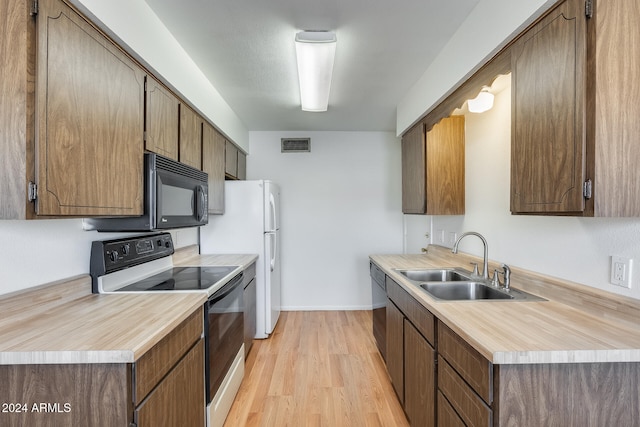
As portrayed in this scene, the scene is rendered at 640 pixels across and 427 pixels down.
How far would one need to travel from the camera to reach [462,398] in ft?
4.13

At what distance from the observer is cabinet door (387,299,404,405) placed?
6.91 ft

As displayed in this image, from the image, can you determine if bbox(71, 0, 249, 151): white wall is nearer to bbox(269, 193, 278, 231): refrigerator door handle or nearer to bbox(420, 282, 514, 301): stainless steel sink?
bbox(269, 193, 278, 231): refrigerator door handle

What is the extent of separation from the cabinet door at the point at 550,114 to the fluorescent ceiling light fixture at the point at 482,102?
803 millimetres

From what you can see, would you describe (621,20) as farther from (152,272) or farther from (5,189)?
(152,272)

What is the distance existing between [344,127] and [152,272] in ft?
9.20

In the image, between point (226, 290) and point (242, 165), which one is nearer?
point (226, 290)

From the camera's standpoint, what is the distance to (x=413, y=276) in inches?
97.0

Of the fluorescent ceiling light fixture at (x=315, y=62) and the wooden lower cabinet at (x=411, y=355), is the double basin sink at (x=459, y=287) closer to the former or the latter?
the wooden lower cabinet at (x=411, y=355)

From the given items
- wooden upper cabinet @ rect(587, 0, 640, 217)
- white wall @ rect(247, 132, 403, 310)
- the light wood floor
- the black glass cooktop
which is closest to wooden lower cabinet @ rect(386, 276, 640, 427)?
wooden upper cabinet @ rect(587, 0, 640, 217)

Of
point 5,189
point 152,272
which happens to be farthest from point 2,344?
point 152,272

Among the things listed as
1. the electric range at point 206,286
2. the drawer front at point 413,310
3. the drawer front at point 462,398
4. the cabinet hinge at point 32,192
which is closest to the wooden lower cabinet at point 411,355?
the drawer front at point 413,310

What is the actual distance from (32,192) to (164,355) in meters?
0.73

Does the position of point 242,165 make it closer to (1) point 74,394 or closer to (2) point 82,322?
(2) point 82,322

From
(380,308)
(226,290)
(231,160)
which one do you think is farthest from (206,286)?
(231,160)
